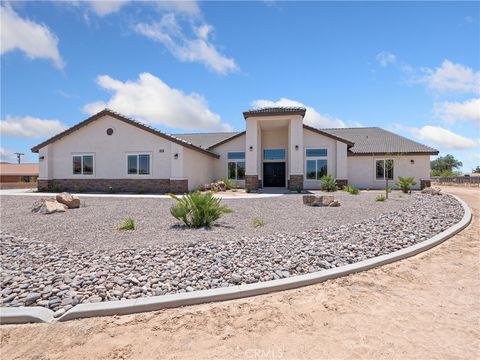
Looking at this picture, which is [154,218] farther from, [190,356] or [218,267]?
[190,356]

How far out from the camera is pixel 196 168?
1988cm

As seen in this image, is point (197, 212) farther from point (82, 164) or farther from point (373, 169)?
point (373, 169)

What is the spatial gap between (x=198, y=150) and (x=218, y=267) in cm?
1558

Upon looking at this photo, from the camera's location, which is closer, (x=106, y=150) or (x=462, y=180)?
(x=106, y=150)

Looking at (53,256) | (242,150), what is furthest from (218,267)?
(242,150)

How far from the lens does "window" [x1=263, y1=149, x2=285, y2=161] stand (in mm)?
22803

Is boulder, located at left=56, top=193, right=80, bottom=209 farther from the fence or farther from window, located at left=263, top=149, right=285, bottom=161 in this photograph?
the fence

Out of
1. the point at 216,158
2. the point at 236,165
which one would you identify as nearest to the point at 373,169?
the point at 236,165

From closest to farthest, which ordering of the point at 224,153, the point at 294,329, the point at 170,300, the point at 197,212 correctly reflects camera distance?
the point at 294,329 < the point at 170,300 < the point at 197,212 < the point at 224,153

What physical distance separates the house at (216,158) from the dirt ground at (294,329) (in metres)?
14.6

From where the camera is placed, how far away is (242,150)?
75.7 ft

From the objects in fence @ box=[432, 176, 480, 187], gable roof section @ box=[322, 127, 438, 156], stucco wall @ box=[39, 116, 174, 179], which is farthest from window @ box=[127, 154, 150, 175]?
fence @ box=[432, 176, 480, 187]

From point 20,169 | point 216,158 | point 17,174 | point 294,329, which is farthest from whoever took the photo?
point 20,169

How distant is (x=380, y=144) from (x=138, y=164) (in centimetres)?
1881
